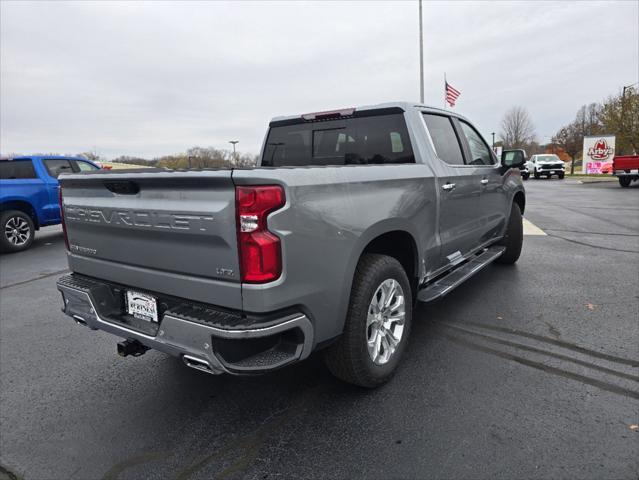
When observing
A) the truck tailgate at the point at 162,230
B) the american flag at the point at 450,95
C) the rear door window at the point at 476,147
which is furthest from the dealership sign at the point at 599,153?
the truck tailgate at the point at 162,230

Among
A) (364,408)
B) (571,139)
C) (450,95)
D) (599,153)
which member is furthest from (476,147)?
(571,139)

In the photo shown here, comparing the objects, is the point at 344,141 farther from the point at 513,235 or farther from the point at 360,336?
the point at 513,235

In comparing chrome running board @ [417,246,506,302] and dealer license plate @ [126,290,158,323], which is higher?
dealer license plate @ [126,290,158,323]

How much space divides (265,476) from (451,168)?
110 inches

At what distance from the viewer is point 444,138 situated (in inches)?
156

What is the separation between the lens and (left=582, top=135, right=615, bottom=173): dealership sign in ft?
107

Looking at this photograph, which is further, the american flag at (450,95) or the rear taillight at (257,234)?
the american flag at (450,95)

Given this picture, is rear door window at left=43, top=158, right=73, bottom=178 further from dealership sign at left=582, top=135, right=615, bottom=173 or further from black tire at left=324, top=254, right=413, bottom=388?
dealership sign at left=582, top=135, right=615, bottom=173

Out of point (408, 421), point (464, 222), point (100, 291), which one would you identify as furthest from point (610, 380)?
point (100, 291)

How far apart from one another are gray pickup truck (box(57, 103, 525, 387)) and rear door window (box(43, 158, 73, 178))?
749 cm

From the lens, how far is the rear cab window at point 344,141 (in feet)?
11.7

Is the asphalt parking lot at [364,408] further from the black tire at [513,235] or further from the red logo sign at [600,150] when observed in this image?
the red logo sign at [600,150]

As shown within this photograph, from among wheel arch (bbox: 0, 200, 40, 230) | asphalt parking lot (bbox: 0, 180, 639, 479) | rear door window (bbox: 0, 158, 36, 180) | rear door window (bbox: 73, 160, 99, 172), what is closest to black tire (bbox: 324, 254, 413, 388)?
asphalt parking lot (bbox: 0, 180, 639, 479)

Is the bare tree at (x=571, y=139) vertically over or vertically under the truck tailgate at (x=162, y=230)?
over
